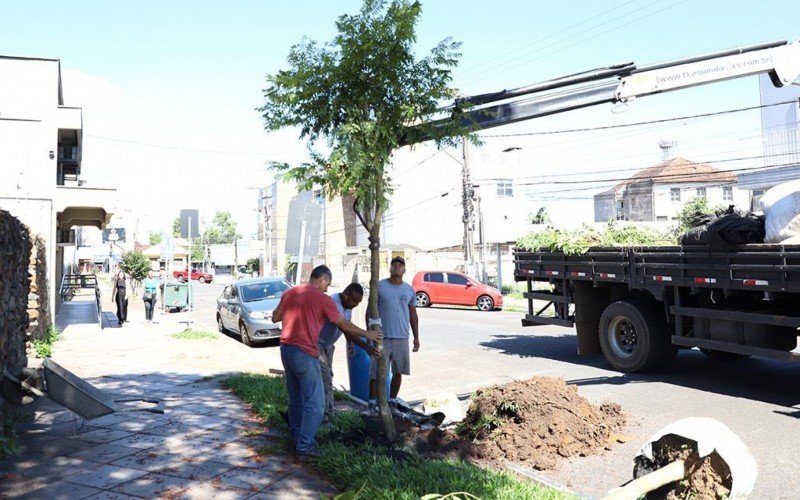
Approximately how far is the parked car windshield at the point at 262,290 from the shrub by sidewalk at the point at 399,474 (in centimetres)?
1019

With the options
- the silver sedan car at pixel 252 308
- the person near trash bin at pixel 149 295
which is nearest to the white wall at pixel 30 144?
the silver sedan car at pixel 252 308

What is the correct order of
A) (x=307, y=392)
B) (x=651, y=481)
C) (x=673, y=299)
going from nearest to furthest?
(x=651, y=481), (x=307, y=392), (x=673, y=299)

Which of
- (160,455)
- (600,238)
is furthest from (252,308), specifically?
(160,455)

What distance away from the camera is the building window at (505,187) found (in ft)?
146

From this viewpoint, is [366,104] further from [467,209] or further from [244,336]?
[467,209]

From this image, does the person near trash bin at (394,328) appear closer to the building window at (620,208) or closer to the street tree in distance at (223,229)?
the building window at (620,208)

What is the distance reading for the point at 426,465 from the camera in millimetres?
4586

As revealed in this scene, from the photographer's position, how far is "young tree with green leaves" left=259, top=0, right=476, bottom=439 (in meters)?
5.19

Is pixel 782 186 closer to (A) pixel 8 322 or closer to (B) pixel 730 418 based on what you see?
(B) pixel 730 418

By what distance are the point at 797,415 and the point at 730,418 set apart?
2.37 feet

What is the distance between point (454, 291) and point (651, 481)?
20.2m

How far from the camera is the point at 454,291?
24.0 meters

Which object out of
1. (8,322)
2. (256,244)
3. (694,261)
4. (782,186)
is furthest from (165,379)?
(256,244)

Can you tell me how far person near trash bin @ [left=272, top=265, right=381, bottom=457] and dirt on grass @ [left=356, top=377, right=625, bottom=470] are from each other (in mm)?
597
